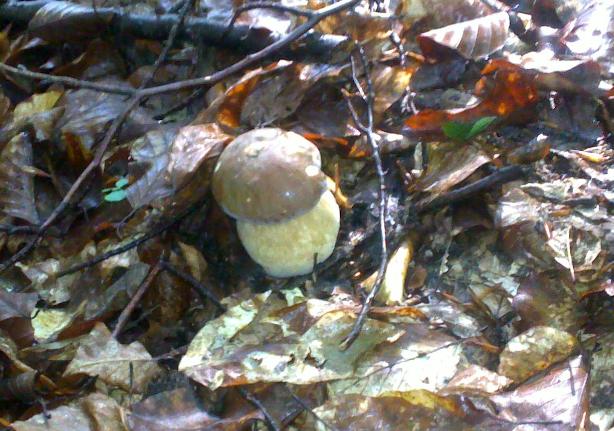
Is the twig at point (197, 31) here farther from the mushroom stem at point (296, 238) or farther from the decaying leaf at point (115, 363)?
the decaying leaf at point (115, 363)

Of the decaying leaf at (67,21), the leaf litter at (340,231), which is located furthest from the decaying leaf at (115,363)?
the decaying leaf at (67,21)

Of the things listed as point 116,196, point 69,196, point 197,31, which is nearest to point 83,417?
point 69,196

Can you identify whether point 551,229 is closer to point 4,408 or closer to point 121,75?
point 4,408

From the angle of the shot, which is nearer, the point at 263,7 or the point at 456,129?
the point at 456,129

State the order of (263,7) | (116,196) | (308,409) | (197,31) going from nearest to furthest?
(308,409) < (116,196) < (263,7) < (197,31)

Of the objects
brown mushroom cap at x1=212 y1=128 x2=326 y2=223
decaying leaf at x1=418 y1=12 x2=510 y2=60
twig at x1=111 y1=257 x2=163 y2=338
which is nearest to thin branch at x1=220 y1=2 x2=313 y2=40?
decaying leaf at x1=418 y1=12 x2=510 y2=60

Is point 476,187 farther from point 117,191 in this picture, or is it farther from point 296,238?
point 117,191
